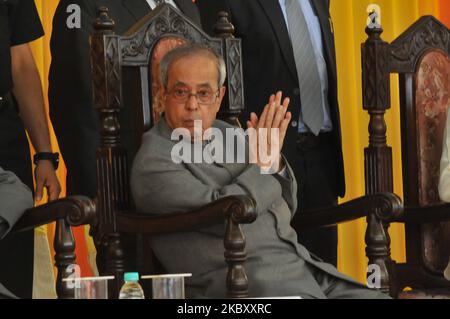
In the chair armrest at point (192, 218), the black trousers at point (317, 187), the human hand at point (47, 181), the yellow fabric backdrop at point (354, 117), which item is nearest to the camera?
the chair armrest at point (192, 218)

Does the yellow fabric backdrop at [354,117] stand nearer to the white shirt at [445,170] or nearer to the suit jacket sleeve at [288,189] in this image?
the white shirt at [445,170]

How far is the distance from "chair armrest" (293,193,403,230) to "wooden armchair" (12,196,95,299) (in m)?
0.79

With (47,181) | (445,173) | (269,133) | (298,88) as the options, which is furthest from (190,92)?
(445,173)

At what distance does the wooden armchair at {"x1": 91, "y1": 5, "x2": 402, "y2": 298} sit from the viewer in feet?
9.31

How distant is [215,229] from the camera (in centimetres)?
278

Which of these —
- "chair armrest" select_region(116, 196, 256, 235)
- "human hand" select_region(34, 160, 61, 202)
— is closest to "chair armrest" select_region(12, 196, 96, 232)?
"chair armrest" select_region(116, 196, 256, 235)

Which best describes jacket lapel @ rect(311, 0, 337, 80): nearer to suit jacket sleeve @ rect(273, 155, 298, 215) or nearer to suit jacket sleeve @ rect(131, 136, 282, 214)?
suit jacket sleeve @ rect(273, 155, 298, 215)

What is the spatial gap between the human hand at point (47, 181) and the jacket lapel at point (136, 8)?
52 centimetres

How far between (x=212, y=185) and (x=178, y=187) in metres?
0.10

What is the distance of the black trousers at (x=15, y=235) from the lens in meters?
2.89

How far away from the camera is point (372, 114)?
10.8 ft

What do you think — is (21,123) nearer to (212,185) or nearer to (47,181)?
(47,181)

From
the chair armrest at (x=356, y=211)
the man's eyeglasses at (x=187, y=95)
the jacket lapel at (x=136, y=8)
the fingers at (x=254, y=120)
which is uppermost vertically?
the jacket lapel at (x=136, y=8)

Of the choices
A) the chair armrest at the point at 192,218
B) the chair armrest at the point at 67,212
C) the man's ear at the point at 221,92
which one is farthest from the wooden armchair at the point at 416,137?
the chair armrest at the point at 67,212
